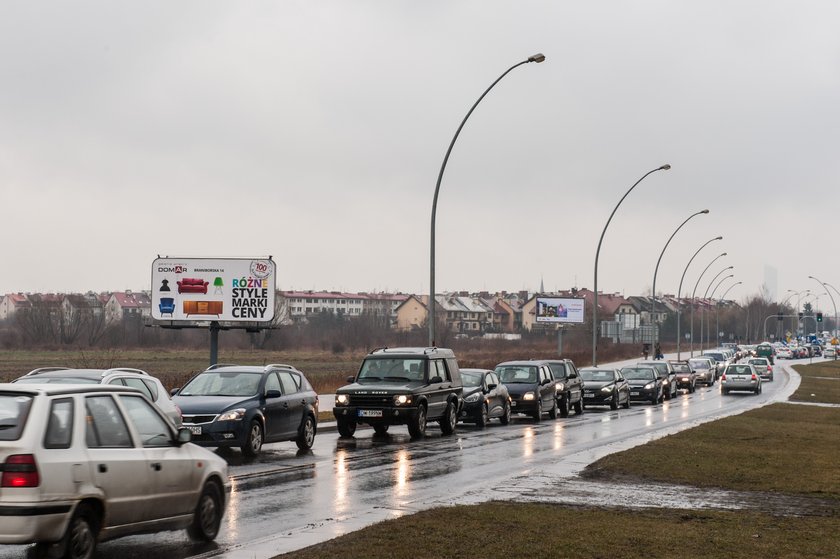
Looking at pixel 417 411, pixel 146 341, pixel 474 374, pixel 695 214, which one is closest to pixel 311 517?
pixel 417 411

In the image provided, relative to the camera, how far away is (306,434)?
73.4 feet

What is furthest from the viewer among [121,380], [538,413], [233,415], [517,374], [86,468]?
[517,374]

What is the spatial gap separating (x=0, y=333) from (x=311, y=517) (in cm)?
9776

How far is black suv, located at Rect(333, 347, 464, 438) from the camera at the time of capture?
25359 mm

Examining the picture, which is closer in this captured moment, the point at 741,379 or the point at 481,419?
the point at 481,419

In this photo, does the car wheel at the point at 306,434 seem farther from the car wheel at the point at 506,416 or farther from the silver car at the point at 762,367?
the silver car at the point at 762,367

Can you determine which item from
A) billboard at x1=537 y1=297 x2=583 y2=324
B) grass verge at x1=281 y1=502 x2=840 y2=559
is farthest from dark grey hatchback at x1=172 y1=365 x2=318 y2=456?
billboard at x1=537 y1=297 x2=583 y2=324

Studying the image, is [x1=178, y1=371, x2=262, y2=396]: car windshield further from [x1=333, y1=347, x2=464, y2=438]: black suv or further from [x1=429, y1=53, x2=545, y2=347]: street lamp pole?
[x1=429, y1=53, x2=545, y2=347]: street lamp pole

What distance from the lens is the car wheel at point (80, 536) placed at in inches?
343

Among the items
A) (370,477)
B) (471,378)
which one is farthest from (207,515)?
(471,378)

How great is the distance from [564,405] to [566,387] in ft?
2.09

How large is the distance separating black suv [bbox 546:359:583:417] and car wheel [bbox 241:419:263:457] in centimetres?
1798

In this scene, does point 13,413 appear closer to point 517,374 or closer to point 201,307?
point 517,374

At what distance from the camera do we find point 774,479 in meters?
17.4
